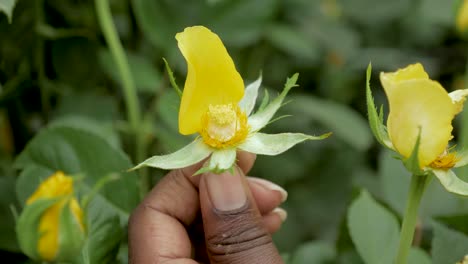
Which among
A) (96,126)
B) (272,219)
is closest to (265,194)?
(272,219)

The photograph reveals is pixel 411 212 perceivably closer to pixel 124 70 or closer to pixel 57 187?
pixel 57 187

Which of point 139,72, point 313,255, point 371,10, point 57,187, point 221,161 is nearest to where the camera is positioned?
point 57,187

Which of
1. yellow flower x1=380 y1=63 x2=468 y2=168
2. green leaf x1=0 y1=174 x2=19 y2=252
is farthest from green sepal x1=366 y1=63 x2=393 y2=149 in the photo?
green leaf x1=0 y1=174 x2=19 y2=252

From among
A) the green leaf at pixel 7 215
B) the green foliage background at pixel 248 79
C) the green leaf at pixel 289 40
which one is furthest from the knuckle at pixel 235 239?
the green leaf at pixel 289 40

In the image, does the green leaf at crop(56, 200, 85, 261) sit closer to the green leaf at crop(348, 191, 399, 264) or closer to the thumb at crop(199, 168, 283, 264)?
the thumb at crop(199, 168, 283, 264)

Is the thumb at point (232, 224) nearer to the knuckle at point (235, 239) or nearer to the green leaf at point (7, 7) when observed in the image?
the knuckle at point (235, 239)

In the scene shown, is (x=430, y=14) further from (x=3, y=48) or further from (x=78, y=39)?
(x=3, y=48)

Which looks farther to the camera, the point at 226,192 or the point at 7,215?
the point at 7,215
